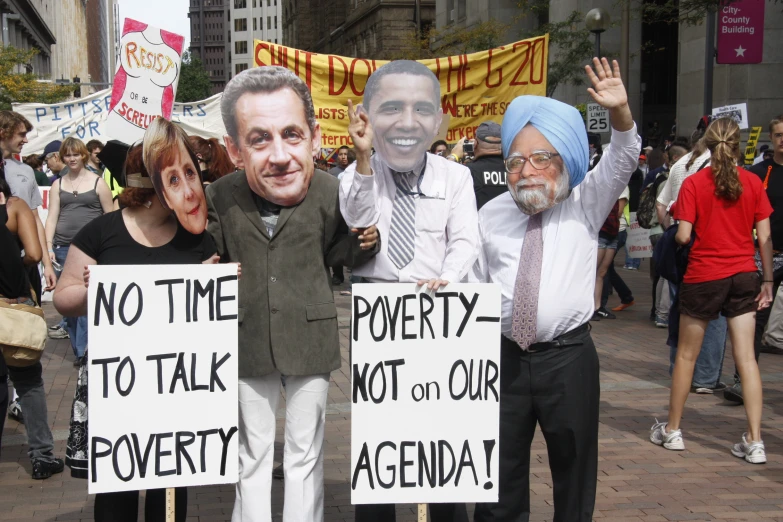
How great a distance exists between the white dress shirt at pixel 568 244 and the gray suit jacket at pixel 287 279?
0.53 meters

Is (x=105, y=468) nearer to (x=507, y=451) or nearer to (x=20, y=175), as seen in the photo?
(x=507, y=451)

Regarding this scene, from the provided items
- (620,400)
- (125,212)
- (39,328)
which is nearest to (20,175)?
(39,328)

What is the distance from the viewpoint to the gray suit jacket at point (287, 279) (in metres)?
3.82

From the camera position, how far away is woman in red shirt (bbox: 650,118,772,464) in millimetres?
5637

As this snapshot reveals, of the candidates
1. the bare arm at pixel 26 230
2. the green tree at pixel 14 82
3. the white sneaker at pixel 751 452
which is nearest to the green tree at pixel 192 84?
the green tree at pixel 14 82

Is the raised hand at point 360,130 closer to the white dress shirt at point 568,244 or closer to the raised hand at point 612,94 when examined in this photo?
the white dress shirt at point 568,244

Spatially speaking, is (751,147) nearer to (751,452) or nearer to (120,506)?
(751,452)

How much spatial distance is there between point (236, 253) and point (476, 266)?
987mm

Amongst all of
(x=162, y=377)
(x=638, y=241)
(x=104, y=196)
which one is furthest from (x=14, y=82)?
(x=162, y=377)

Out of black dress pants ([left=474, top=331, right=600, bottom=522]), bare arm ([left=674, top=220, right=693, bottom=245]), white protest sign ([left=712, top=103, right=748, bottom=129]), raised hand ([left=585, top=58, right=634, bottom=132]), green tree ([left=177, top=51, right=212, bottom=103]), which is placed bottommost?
black dress pants ([left=474, top=331, right=600, bottom=522])

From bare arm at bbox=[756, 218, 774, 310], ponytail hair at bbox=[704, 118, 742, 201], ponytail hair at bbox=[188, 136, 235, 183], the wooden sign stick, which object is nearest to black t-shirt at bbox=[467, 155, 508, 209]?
ponytail hair at bbox=[704, 118, 742, 201]

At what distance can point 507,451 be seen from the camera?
12.5 feet

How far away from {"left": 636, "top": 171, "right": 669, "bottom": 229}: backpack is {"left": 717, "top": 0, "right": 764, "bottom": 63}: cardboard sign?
5.18 meters

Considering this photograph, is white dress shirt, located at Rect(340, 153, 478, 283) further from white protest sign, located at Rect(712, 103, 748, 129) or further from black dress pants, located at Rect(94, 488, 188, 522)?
white protest sign, located at Rect(712, 103, 748, 129)
